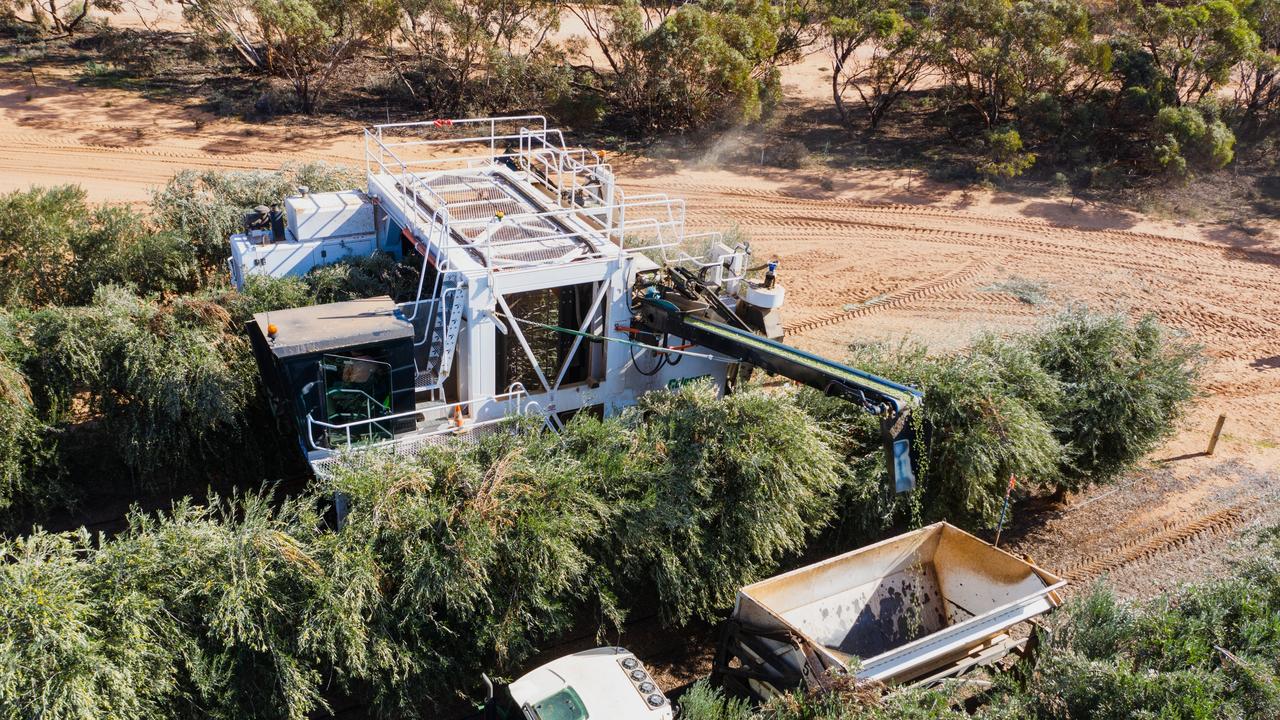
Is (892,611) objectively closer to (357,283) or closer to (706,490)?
(706,490)

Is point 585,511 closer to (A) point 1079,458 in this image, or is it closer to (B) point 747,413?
(B) point 747,413

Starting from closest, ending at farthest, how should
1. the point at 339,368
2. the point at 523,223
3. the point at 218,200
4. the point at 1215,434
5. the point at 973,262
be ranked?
the point at 339,368
the point at 523,223
the point at 1215,434
the point at 218,200
the point at 973,262

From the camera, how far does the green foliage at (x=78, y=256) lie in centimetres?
1498

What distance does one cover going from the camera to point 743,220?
23.5 metres

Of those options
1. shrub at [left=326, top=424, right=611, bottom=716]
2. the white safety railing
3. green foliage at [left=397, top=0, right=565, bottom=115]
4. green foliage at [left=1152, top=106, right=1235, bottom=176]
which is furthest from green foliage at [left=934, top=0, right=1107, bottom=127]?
shrub at [left=326, top=424, right=611, bottom=716]

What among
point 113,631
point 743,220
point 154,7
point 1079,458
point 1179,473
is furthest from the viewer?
point 154,7

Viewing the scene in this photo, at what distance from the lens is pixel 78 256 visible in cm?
1527

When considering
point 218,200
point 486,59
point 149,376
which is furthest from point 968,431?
point 486,59

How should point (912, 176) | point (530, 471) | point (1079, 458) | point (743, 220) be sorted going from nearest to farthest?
point (530, 471)
point (1079, 458)
point (743, 220)
point (912, 176)

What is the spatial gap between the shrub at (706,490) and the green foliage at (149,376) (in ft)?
14.1

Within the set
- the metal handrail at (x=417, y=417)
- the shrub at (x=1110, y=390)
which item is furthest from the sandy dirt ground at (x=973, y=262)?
the metal handrail at (x=417, y=417)

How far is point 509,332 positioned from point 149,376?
163 inches

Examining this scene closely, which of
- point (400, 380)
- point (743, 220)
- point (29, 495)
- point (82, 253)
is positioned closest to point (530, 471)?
point (400, 380)

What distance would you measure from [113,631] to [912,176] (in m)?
24.0
